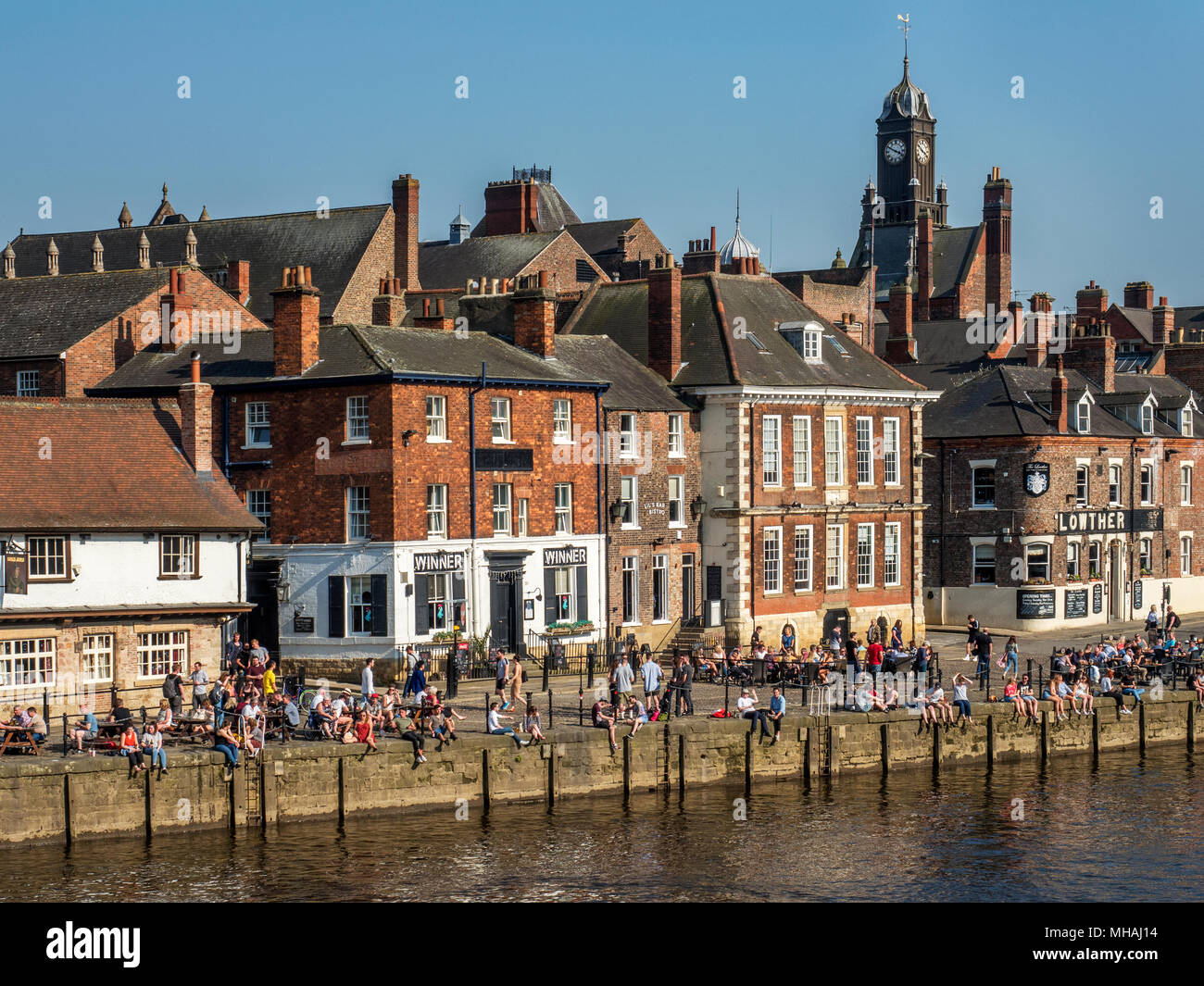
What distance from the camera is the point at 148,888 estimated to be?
98.9ft

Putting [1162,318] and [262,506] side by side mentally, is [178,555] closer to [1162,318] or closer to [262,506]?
[262,506]

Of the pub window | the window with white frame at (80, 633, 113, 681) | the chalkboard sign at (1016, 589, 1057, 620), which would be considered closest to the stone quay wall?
the window with white frame at (80, 633, 113, 681)

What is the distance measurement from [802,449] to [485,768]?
2153cm

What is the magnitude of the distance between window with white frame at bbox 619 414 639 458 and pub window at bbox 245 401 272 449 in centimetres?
1042

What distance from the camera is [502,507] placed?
160 ft

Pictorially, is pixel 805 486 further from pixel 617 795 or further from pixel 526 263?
pixel 526 263

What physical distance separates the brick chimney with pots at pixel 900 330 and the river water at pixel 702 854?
104 ft

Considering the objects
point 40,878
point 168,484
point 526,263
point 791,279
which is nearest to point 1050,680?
point 168,484

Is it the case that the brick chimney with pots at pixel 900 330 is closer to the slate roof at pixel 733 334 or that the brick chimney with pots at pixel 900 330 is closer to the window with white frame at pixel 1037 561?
the slate roof at pixel 733 334

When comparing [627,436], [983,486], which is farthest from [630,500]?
[983,486]

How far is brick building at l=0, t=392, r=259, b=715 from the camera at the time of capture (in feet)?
127

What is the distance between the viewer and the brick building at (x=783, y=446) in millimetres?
54312

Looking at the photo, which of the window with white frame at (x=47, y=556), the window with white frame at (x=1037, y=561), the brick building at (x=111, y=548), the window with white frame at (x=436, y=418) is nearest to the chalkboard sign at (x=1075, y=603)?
the window with white frame at (x=1037, y=561)

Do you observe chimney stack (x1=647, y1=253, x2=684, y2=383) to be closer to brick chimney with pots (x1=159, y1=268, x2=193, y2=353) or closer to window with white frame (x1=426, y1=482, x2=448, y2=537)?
window with white frame (x1=426, y1=482, x2=448, y2=537)
